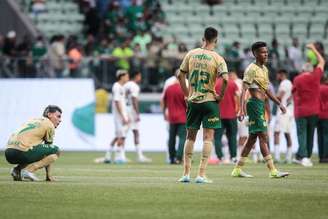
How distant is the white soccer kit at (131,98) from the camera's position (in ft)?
96.4

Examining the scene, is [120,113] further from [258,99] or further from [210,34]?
[210,34]

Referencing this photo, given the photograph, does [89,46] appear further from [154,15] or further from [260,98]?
[260,98]

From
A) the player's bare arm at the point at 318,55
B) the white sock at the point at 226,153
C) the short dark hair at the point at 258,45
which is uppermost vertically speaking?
the short dark hair at the point at 258,45

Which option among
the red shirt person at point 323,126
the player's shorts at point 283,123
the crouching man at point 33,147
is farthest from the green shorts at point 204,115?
the player's shorts at point 283,123

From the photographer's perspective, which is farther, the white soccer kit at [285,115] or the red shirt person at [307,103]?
the white soccer kit at [285,115]

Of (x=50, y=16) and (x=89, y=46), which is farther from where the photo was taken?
(x=50, y=16)

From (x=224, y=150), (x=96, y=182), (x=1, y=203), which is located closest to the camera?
(x=1, y=203)

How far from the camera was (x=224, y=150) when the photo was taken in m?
30.0

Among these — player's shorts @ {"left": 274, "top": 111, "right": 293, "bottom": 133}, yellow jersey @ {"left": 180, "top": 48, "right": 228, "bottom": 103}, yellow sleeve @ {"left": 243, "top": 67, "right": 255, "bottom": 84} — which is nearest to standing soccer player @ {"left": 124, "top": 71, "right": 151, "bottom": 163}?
player's shorts @ {"left": 274, "top": 111, "right": 293, "bottom": 133}

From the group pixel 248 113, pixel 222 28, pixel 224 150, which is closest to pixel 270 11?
pixel 222 28

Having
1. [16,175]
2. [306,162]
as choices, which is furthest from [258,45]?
[306,162]

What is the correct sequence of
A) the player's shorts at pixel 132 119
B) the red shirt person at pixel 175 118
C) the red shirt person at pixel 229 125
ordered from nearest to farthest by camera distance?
the red shirt person at pixel 175 118 < the red shirt person at pixel 229 125 < the player's shorts at pixel 132 119

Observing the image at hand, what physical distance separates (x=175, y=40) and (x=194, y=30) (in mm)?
3482

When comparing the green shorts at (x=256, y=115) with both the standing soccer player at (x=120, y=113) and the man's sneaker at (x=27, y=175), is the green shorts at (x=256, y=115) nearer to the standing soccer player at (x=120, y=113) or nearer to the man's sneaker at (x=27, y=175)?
the man's sneaker at (x=27, y=175)
